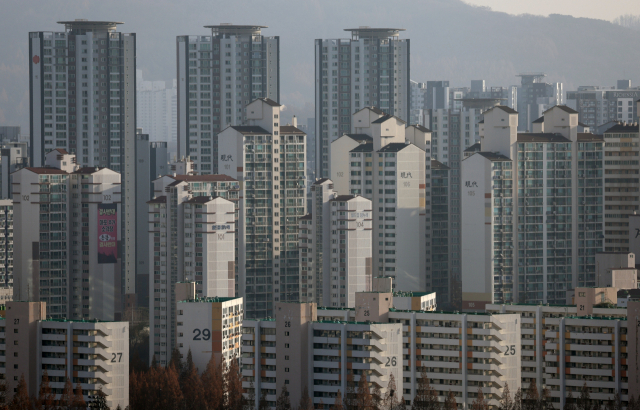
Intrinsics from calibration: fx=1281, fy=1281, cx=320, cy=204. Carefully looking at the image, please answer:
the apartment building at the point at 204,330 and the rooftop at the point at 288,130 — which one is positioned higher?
the rooftop at the point at 288,130

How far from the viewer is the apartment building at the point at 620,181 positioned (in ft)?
312

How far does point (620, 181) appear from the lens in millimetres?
95438

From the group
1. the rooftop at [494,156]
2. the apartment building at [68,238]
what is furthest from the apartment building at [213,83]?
the rooftop at [494,156]

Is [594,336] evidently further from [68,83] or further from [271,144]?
[68,83]

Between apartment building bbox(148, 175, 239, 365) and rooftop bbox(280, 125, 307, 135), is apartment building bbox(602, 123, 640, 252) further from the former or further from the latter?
apartment building bbox(148, 175, 239, 365)

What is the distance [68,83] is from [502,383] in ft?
182

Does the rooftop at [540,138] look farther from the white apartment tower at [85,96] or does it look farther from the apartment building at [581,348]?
the white apartment tower at [85,96]

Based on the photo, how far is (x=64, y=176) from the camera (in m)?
86.5

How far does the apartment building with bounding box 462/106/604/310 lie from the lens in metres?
89.3

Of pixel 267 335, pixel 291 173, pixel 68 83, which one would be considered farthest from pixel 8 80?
pixel 267 335

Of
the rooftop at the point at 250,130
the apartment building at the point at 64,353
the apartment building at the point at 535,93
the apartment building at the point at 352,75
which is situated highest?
the apartment building at the point at 535,93

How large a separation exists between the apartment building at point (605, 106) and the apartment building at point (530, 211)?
191 feet

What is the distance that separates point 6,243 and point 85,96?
1584 centimetres

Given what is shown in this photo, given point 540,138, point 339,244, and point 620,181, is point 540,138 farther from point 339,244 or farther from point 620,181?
point 339,244
